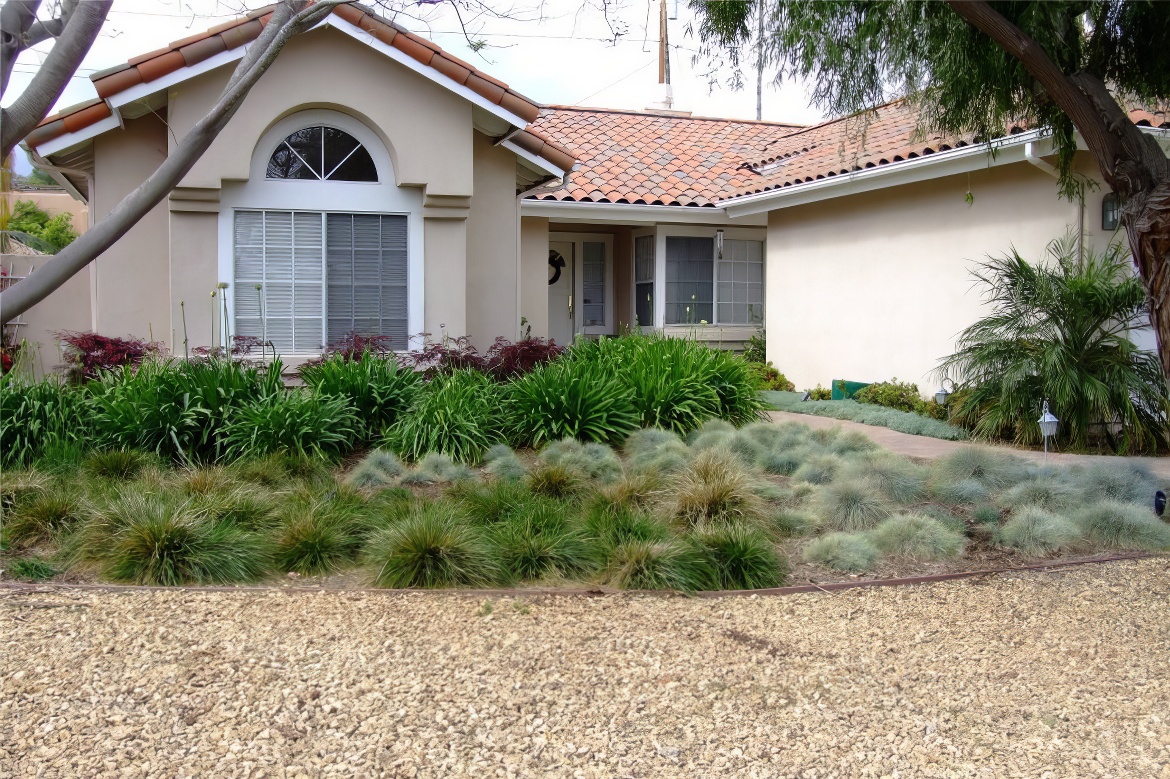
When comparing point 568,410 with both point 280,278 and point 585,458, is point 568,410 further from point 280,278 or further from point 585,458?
point 280,278

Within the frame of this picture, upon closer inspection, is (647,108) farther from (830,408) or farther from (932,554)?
(932,554)

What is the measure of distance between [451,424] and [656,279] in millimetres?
9226

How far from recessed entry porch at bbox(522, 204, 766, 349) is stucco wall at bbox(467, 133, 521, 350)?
409 centimetres

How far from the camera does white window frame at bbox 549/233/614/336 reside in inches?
753

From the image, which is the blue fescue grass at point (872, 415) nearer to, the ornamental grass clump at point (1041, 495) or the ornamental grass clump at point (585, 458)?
the ornamental grass clump at point (1041, 495)

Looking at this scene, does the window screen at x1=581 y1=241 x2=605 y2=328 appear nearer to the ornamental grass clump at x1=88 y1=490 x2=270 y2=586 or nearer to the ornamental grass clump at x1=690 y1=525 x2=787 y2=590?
the ornamental grass clump at x1=690 y1=525 x2=787 y2=590

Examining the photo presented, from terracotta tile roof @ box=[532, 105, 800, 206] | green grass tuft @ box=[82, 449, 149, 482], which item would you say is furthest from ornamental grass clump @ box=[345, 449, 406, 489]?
terracotta tile roof @ box=[532, 105, 800, 206]

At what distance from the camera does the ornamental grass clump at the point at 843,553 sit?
6324 millimetres

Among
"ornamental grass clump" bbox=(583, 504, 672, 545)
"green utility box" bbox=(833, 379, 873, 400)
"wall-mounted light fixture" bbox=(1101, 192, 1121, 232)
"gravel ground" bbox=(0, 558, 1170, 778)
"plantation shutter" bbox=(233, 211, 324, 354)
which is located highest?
"wall-mounted light fixture" bbox=(1101, 192, 1121, 232)

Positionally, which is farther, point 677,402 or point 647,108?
point 647,108

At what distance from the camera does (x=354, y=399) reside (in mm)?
9594

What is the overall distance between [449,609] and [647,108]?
18.9 m

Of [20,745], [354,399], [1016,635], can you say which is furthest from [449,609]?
[354,399]

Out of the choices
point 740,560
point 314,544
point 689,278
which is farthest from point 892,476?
Result: point 689,278
